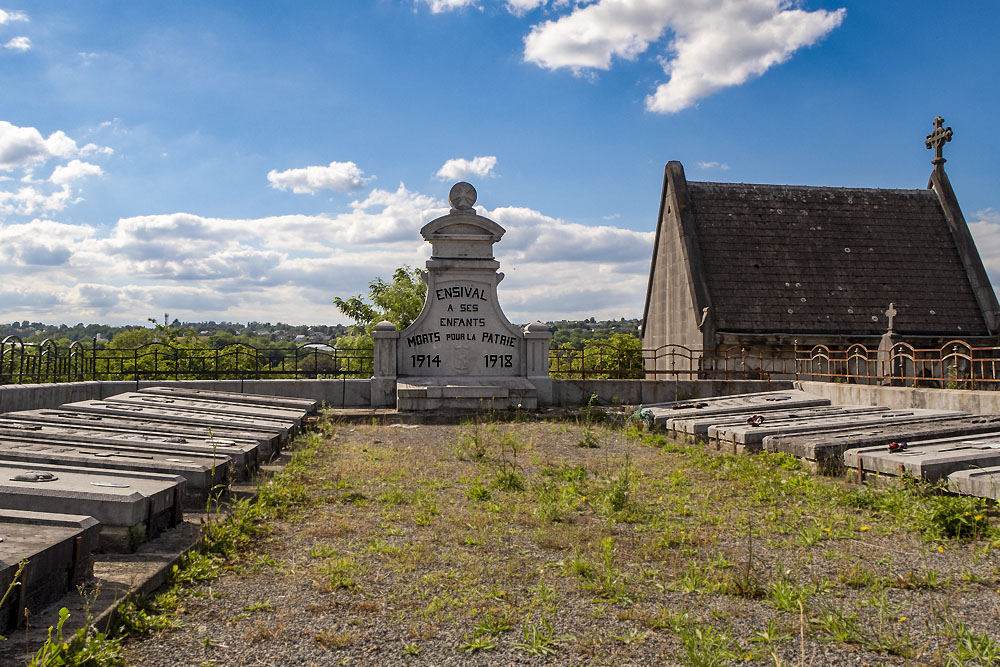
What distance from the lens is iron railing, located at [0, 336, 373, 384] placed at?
11.4 metres

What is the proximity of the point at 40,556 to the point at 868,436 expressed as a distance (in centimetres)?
816

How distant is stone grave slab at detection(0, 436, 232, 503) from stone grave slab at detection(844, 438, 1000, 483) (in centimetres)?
623

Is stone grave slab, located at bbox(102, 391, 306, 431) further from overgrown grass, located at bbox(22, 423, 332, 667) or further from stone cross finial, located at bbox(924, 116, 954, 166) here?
stone cross finial, located at bbox(924, 116, 954, 166)

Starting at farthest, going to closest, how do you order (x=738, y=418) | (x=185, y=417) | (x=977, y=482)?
(x=738, y=418) < (x=185, y=417) < (x=977, y=482)

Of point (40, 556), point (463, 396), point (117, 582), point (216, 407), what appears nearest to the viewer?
point (40, 556)

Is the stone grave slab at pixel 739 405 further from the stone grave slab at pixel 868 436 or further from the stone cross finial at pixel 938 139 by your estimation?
the stone cross finial at pixel 938 139

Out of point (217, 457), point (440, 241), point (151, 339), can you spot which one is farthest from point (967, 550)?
point (151, 339)

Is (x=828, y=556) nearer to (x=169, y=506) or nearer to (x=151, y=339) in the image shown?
(x=169, y=506)

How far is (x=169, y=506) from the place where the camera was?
193 inches

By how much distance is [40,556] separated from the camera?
3.28m

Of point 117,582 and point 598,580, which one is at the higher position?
point 117,582

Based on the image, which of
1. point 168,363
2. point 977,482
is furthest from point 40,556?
point 168,363

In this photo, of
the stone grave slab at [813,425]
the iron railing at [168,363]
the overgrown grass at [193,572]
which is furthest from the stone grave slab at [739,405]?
the overgrown grass at [193,572]

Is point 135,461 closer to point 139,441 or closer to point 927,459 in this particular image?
point 139,441
